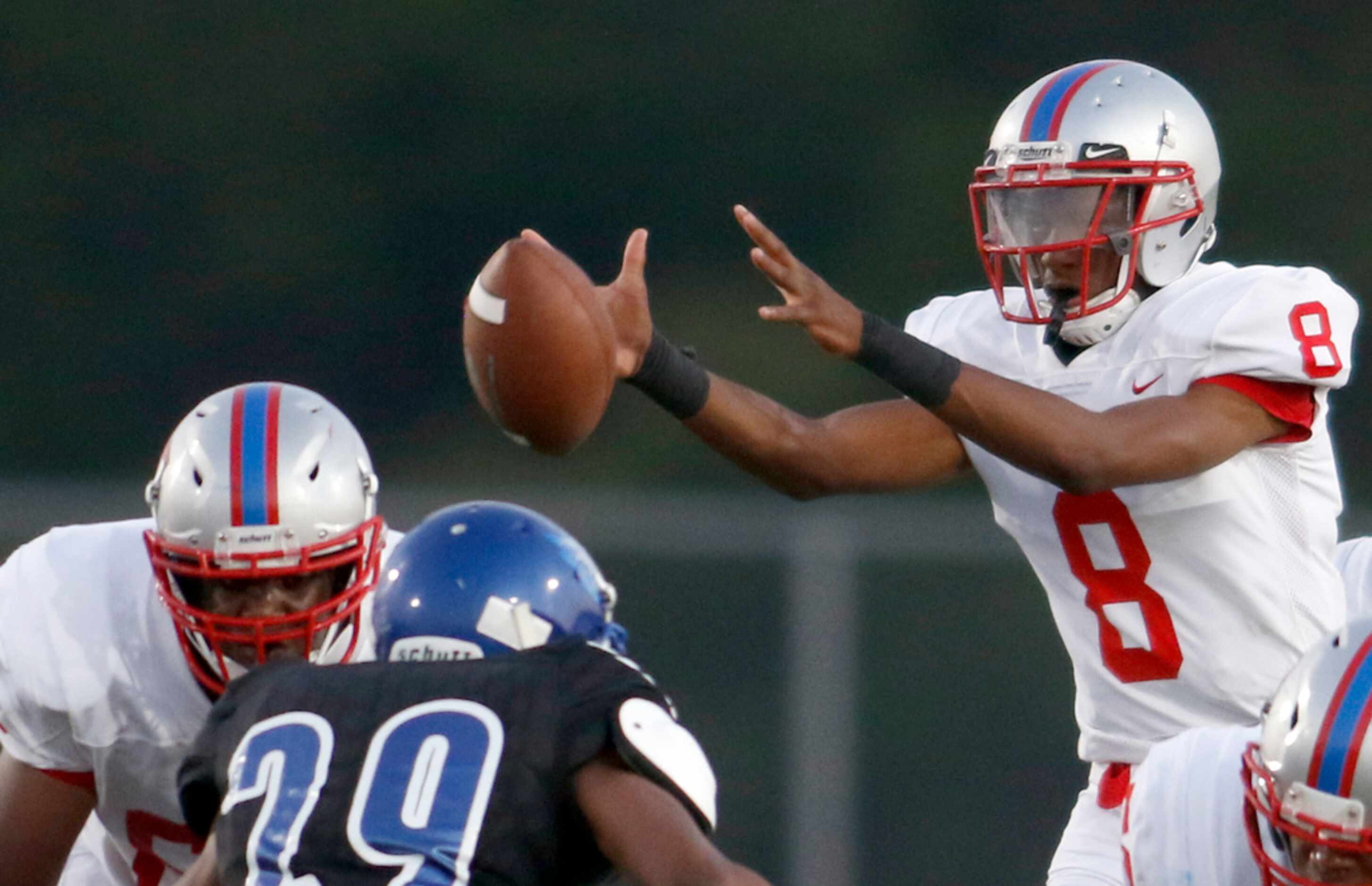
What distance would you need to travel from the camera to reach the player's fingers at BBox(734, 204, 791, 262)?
3.50m

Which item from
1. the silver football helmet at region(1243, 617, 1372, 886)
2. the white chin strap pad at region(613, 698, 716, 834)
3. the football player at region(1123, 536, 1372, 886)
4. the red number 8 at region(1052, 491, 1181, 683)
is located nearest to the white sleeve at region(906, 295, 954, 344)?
the red number 8 at region(1052, 491, 1181, 683)

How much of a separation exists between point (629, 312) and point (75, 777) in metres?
1.15

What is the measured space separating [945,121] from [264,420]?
9.66 m

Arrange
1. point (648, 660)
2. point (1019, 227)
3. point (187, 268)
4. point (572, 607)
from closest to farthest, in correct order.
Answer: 1. point (572, 607)
2. point (1019, 227)
3. point (648, 660)
4. point (187, 268)

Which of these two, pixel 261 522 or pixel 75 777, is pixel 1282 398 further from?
pixel 75 777

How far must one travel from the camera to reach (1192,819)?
3.32 metres

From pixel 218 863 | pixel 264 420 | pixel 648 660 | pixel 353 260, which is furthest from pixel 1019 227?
pixel 353 260

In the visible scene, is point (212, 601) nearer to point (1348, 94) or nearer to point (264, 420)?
point (264, 420)

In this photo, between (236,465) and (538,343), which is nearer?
(538,343)

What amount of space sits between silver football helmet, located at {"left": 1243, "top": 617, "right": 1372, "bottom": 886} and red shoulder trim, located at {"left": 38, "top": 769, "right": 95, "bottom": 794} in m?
1.81

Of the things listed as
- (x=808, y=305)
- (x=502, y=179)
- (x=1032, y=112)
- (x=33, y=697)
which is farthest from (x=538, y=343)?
(x=502, y=179)

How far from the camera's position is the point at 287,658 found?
3279mm

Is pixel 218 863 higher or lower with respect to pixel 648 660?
higher

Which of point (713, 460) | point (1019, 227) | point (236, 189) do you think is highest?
point (1019, 227)
